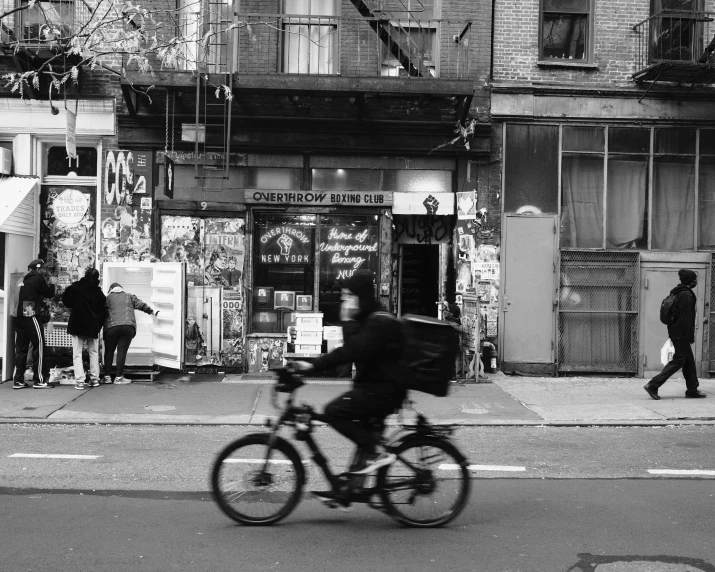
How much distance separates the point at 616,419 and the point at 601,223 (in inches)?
193

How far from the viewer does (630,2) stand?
1478 cm

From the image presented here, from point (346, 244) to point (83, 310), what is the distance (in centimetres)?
449

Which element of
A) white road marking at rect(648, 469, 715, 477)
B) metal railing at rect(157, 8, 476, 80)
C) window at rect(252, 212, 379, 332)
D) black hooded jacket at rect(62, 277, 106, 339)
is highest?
metal railing at rect(157, 8, 476, 80)

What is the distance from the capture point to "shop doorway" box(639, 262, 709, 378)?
14.7 metres

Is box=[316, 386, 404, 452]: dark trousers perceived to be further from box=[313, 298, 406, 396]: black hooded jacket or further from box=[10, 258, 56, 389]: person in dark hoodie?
box=[10, 258, 56, 389]: person in dark hoodie

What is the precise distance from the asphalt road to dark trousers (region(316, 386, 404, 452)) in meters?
0.69

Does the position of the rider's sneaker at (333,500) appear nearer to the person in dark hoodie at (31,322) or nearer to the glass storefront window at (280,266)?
the person in dark hoodie at (31,322)

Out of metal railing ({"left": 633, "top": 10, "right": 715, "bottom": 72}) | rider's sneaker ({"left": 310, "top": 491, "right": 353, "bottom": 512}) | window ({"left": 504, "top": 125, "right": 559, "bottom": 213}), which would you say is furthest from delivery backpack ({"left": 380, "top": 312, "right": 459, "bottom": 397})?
metal railing ({"left": 633, "top": 10, "right": 715, "bottom": 72})

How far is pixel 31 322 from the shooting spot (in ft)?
41.4

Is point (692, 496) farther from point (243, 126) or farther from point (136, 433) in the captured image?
point (243, 126)

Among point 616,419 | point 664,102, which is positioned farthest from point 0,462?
point 664,102

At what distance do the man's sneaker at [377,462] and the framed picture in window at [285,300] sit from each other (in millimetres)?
8864

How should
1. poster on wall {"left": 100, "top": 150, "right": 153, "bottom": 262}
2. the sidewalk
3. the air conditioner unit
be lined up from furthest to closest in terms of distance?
poster on wall {"left": 100, "top": 150, "right": 153, "bottom": 262} < the air conditioner unit < the sidewalk

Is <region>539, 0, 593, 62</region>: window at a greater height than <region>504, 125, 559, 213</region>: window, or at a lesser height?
greater
